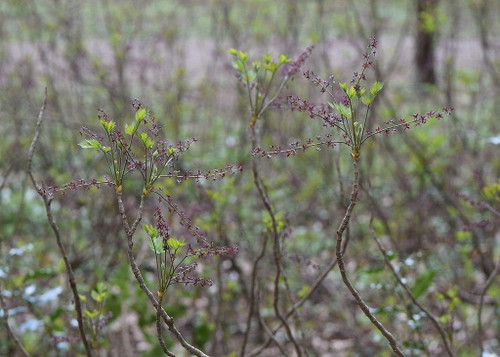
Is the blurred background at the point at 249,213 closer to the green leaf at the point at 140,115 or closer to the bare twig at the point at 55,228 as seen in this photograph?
the bare twig at the point at 55,228

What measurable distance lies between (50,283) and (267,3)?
4024 millimetres

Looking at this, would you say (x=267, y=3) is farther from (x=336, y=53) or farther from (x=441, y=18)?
(x=336, y=53)

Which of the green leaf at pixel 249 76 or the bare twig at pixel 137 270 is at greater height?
the green leaf at pixel 249 76

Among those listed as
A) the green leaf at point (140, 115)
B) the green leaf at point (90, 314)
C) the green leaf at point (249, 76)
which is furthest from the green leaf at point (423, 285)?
the green leaf at point (140, 115)

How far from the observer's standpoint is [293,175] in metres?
6.06

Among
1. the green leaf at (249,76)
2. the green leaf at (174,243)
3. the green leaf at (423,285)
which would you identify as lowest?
the green leaf at (174,243)

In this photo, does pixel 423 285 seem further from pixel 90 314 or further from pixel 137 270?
pixel 137 270

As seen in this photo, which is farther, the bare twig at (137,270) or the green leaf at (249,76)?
the green leaf at (249,76)

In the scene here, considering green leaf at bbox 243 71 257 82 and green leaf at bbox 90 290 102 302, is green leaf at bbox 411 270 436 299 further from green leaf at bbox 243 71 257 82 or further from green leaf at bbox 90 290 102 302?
green leaf at bbox 90 290 102 302

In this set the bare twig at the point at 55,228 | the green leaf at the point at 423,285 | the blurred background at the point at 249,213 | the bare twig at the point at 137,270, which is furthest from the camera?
the blurred background at the point at 249,213

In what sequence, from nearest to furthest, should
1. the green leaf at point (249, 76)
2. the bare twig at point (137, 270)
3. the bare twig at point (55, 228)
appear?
the bare twig at point (137, 270), the bare twig at point (55, 228), the green leaf at point (249, 76)

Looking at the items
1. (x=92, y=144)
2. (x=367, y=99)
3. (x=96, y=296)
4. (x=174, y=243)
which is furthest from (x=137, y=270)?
(x=96, y=296)

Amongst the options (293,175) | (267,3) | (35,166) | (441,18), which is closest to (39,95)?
(35,166)

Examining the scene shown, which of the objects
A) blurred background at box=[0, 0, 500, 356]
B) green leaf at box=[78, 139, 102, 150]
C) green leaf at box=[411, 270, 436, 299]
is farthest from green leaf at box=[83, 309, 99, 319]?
green leaf at box=[411, 270, 436, 299]
